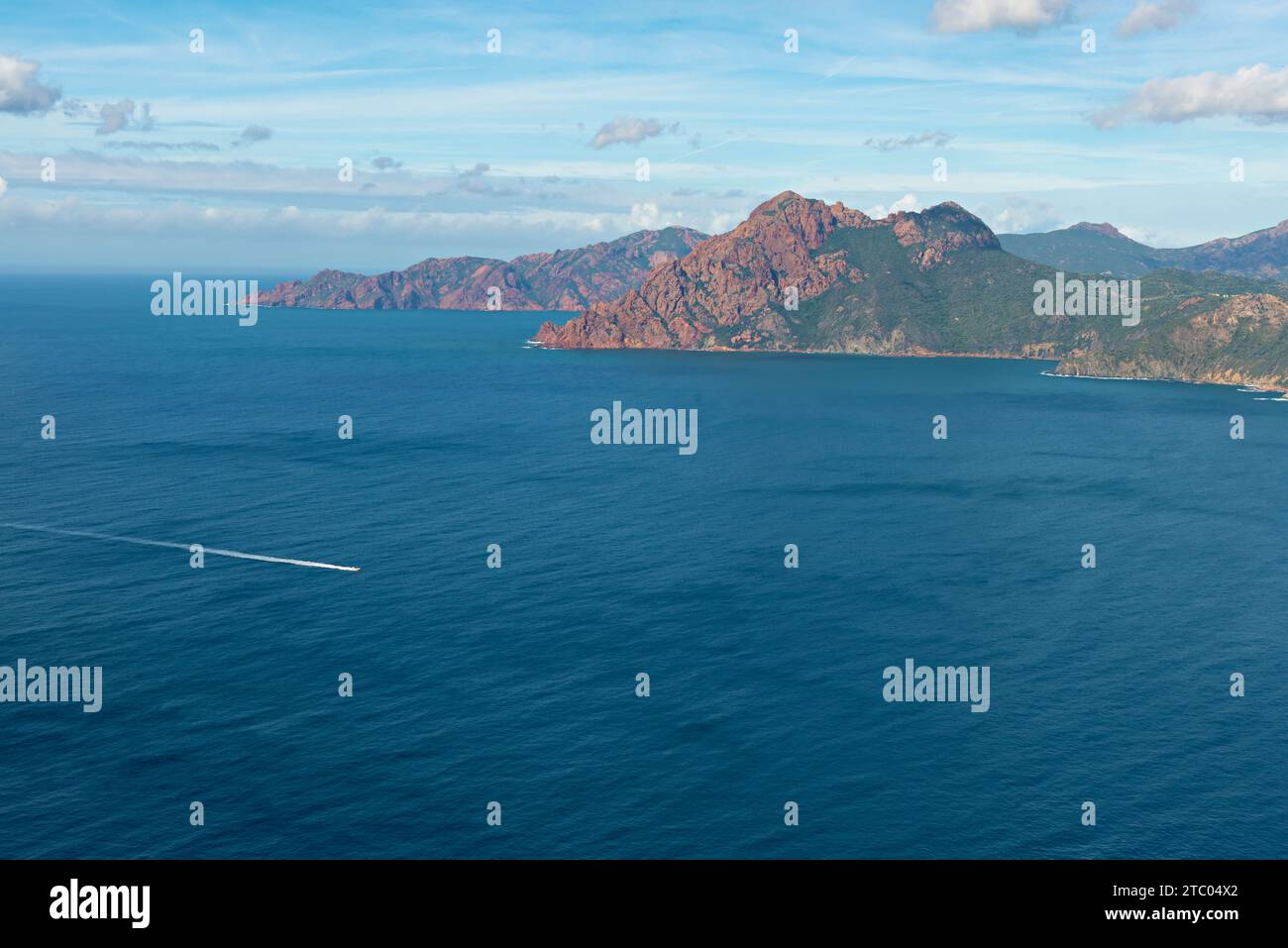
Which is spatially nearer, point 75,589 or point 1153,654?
point 1153,654

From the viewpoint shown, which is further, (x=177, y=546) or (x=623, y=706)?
(x=177, y=546)

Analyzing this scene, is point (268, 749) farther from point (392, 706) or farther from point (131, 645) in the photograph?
point (131, 645)

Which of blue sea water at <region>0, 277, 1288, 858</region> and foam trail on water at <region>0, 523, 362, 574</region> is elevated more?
foam trail on water at <region>0, 523, 362, 574</region>

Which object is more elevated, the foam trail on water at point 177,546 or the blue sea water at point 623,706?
the foam trail on water at point 177,546

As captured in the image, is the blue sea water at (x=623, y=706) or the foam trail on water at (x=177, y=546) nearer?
the blue sea water at (x=623, y=706)

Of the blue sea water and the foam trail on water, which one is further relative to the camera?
the foam trail on water

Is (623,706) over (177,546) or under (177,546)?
under

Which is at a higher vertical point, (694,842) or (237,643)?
(237,643)
